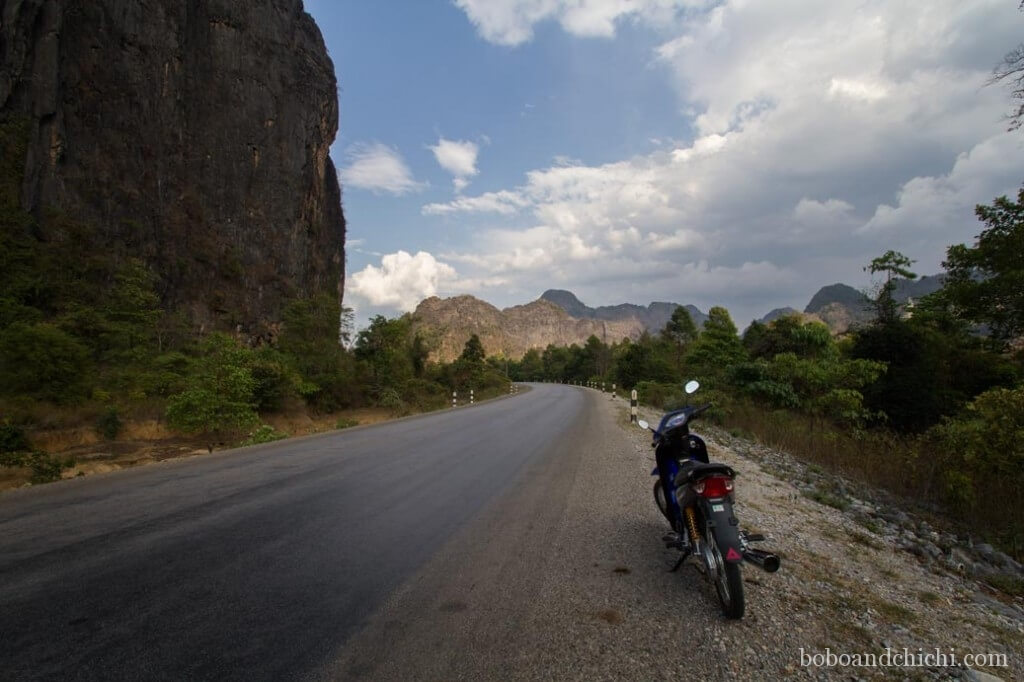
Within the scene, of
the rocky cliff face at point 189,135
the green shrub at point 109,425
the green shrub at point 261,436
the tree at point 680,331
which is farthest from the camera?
the tree at point 680,331

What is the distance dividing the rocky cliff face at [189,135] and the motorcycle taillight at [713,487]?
28.5m

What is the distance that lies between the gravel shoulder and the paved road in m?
0.38

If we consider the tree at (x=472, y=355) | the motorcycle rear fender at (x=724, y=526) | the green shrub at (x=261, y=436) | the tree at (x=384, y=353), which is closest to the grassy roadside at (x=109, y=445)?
the green shrub at (x=261, y=436)

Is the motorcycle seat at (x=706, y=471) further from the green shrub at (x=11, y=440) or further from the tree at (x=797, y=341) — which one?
the tree at (x=797, y=341)

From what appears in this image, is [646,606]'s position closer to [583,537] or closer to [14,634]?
[583,537]

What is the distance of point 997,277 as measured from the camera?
1473cm

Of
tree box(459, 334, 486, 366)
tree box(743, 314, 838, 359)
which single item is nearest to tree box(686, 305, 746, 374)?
tree box(743, 314, 838, 359)

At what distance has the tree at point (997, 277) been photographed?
14.1 meters

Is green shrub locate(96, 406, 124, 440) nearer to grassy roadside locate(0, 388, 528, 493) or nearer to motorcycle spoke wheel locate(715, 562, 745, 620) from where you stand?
grassy roadside locate(0, 388, 528, 493)

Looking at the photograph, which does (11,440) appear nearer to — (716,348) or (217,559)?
(217,559)

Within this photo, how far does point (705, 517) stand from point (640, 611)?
2.69 feet

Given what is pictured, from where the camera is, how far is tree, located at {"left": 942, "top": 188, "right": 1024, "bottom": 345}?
14109 mm

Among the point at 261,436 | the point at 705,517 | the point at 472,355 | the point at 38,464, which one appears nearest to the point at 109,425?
the point at 261,436

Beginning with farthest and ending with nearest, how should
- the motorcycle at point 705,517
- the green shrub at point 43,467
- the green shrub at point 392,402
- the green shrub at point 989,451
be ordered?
the green shrub at point 392,402
the green shrub at point 43,467
the green shrub at point 989,451
the motorcycle at point 705,517
